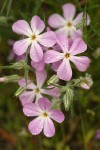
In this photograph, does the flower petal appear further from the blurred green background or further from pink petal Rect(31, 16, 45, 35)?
the blurred green background

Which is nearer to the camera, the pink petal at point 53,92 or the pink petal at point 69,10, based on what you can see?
the pink petal at point 53,92

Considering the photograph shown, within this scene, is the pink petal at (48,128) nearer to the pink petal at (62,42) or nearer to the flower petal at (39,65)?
the flower petal at (39,65)

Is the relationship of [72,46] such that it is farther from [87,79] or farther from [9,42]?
[9,42]

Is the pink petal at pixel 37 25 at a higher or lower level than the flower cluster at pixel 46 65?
higher

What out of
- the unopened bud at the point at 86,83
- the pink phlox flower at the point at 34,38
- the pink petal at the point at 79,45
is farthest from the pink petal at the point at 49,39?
the unopened bud at the point at 86,83

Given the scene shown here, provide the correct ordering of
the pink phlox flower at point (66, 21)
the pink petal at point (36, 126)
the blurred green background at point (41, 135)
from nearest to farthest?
1. the pink petal at point (36, 126)
2. the pink phlox flower at point (66, 21)
3. the blurred green background at point (41, 135)

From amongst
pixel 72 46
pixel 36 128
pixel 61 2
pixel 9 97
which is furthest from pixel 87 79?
pixel 9 97

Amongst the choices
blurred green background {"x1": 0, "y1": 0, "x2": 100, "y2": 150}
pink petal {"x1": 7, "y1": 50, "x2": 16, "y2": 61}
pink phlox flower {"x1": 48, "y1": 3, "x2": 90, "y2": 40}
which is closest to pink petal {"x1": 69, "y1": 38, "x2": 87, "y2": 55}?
pink phlox flower {"x1": 48, "y1": 3, "x2": 90, "y2": 40}
